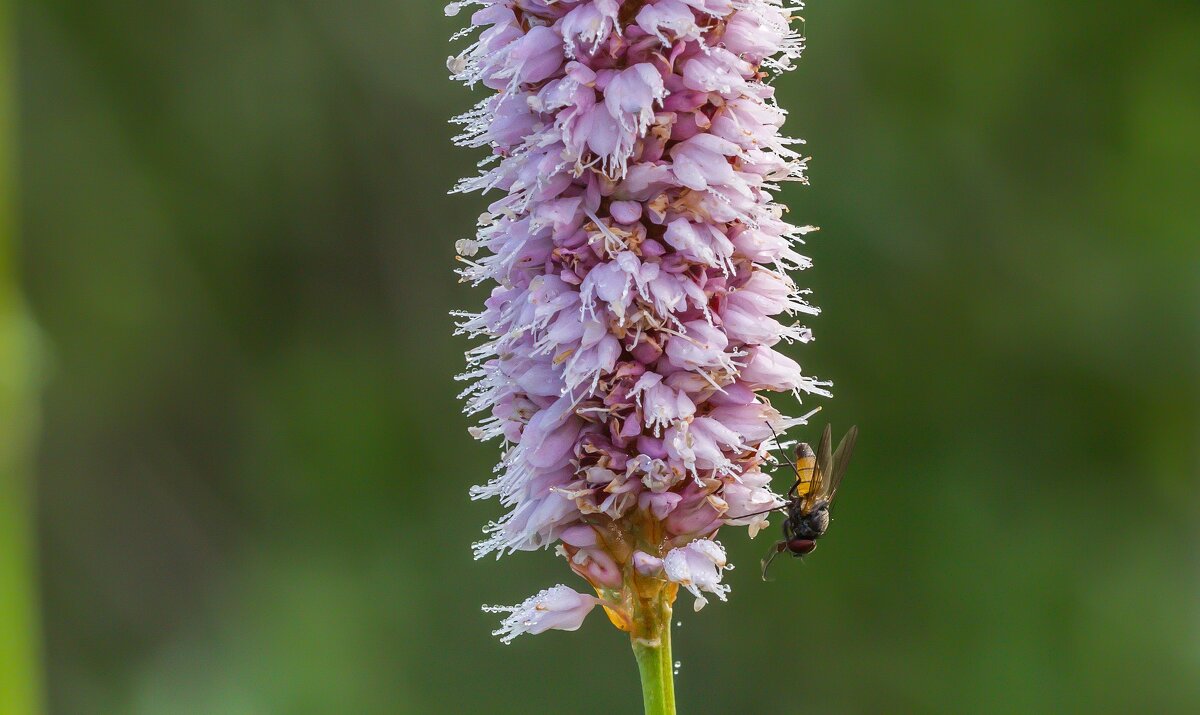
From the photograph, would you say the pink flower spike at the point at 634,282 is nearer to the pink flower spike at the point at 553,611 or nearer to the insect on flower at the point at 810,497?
the pink flower spike at the point at 553,611

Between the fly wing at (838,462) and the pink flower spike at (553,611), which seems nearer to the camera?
the pink flower spike at (553,611)

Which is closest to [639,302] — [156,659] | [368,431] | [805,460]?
[805,460]

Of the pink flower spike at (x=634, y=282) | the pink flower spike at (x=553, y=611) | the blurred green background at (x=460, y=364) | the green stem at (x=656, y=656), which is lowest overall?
the blurred green background at (x=460, y=364)

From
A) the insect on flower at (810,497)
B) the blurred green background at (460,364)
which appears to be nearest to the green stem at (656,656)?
the insect on flower at (810,497)

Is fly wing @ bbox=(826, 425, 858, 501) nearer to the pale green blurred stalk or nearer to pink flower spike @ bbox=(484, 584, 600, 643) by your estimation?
pink flower spike @ bbox=(484, 584, 600, 643)

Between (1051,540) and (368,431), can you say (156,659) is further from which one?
(1051,540)

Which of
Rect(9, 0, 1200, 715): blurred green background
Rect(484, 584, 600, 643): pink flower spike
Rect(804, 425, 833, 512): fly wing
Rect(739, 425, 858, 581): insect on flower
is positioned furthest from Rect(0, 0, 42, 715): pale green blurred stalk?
Rect(9, 0, 1200, 715): blurred green background

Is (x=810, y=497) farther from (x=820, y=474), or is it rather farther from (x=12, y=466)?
(x=12, y=466)
